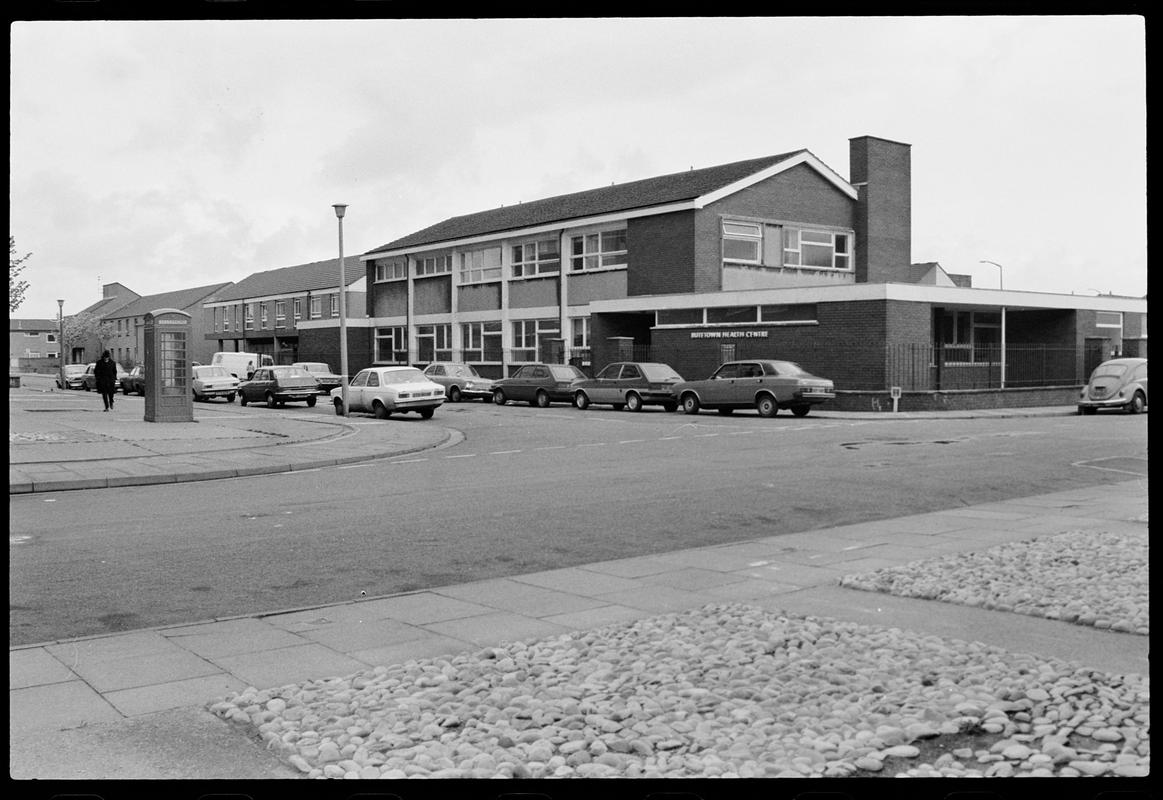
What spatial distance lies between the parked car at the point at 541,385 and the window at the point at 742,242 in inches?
328

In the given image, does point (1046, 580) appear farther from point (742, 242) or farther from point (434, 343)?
point (434, 343)

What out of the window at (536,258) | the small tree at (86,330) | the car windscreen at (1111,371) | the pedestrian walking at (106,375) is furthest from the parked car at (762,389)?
the small tree at (86,330)

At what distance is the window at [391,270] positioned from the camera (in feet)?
190

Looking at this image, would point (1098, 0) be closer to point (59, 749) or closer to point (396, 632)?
point (59, 749)

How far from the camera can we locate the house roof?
8003 centimetres

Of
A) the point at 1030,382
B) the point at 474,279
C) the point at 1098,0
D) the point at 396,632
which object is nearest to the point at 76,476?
the point at 396,632

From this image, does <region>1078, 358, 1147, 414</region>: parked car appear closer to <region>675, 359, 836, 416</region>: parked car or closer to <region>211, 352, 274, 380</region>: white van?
<region>675, 359, 836, 416</region>: parked car

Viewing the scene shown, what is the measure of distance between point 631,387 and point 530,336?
51.2 feet

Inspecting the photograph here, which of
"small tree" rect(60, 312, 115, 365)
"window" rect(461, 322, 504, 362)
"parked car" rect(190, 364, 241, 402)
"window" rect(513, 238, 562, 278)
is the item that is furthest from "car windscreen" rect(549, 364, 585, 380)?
"small tree" rect(60, 312, 115, 365)

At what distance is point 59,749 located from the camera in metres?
4.23

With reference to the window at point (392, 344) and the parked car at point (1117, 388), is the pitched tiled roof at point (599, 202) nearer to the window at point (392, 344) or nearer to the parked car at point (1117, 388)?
the window at point (392, 344)

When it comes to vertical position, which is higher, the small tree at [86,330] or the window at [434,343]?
the small tree at [86,330]

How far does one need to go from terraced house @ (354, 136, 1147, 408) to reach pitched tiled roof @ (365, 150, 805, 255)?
14 cm

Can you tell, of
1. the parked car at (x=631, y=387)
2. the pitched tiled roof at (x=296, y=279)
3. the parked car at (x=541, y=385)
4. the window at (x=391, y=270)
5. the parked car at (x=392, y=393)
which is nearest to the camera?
the parked car at (x=392, y=393)
